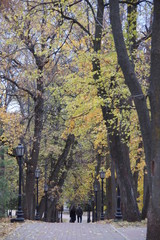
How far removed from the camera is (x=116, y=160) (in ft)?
61.9

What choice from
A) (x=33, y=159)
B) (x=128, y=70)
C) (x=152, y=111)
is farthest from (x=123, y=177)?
(x=152, y=111)

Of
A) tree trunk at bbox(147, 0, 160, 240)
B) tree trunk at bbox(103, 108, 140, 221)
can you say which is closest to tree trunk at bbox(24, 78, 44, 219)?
tree trunk at bbox(103, 108, 140, 221)

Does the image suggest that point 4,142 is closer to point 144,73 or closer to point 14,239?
point 144,73

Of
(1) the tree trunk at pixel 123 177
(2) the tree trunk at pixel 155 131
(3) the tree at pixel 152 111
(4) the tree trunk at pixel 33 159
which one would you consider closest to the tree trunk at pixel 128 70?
(3) the tree at pixel 152 111

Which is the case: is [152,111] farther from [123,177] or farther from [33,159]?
[33,159]

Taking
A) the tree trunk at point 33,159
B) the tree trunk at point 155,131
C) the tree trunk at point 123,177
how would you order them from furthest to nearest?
the tree trunk at point 33,159
the tree trunk at point 123,177
the tree trunk at point 155,131

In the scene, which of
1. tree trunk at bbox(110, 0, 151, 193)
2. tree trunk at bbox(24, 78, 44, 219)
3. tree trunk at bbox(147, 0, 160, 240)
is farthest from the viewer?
tree trunk at bbox(24, 78, 44, 219)

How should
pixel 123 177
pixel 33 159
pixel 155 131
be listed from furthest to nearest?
pixel 33 159, pixel 123 177, pixel 155 131

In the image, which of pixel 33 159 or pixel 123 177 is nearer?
pixel 123 177

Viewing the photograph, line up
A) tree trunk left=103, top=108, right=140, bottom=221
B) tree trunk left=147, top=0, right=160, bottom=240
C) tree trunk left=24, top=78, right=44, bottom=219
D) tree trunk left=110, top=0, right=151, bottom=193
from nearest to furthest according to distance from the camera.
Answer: tree trunk left=147, top=0, right=160, bottom=240, tree trunk left=110, top=0, right=151, bottom=193, tree trunk left=103, top=108, right=140, bottom=221, tree trunk left=24, top=78, right=44, bottom=219

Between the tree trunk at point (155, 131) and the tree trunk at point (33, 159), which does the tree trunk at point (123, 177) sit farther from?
the tree trunk at point (155, 131)

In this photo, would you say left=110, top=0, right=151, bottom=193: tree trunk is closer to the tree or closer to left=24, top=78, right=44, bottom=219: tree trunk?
the tree

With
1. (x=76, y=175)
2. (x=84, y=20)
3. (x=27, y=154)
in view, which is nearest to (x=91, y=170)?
(x=76, y=175)

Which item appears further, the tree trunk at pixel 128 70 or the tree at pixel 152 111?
the tree trunk at pixel 128 70
